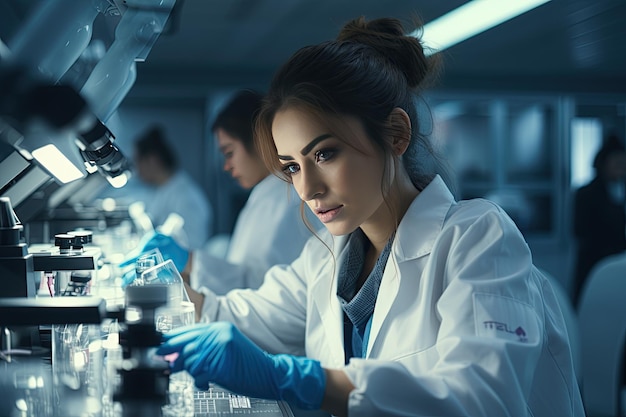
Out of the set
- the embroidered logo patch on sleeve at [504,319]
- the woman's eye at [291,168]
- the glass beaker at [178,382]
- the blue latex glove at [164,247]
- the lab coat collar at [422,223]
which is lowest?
the glass beaker at [178,382]

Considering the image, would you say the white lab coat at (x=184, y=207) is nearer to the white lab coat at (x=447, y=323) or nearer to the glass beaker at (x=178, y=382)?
the white lab coat at (x=447, y=323)

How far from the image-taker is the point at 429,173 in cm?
181

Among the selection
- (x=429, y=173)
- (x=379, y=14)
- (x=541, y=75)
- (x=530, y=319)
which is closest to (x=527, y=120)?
(x=541, y=75)

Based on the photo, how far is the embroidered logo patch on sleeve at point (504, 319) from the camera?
4.15 ft

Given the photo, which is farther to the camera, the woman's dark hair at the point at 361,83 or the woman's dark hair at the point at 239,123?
the woman's dark hair at the point at 239,123

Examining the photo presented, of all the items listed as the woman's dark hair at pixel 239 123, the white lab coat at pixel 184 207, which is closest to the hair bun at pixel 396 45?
the woman's dark hair at pixel 239 123

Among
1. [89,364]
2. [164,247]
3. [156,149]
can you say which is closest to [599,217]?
[156,149]

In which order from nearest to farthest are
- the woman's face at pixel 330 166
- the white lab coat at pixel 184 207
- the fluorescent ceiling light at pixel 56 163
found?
the fluorescent ceiling light at pixel 56 163 → the woman's face at pixel 330 166 → the white lab coat at pixel 184 207

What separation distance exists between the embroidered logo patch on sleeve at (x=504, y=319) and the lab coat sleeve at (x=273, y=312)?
0.77m

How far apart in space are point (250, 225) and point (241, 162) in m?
0.33

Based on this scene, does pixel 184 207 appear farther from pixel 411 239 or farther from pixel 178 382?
pixel 178 382

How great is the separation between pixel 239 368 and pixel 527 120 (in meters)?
6.32

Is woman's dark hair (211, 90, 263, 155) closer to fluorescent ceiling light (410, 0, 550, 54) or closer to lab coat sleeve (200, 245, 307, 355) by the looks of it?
fluorescent ceiling light (410, 0, 550, 54)

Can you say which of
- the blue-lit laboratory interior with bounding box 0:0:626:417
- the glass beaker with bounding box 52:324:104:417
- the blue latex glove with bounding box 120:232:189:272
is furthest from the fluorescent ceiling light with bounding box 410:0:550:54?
the glass beaker with bounding box 52:324:104:417
